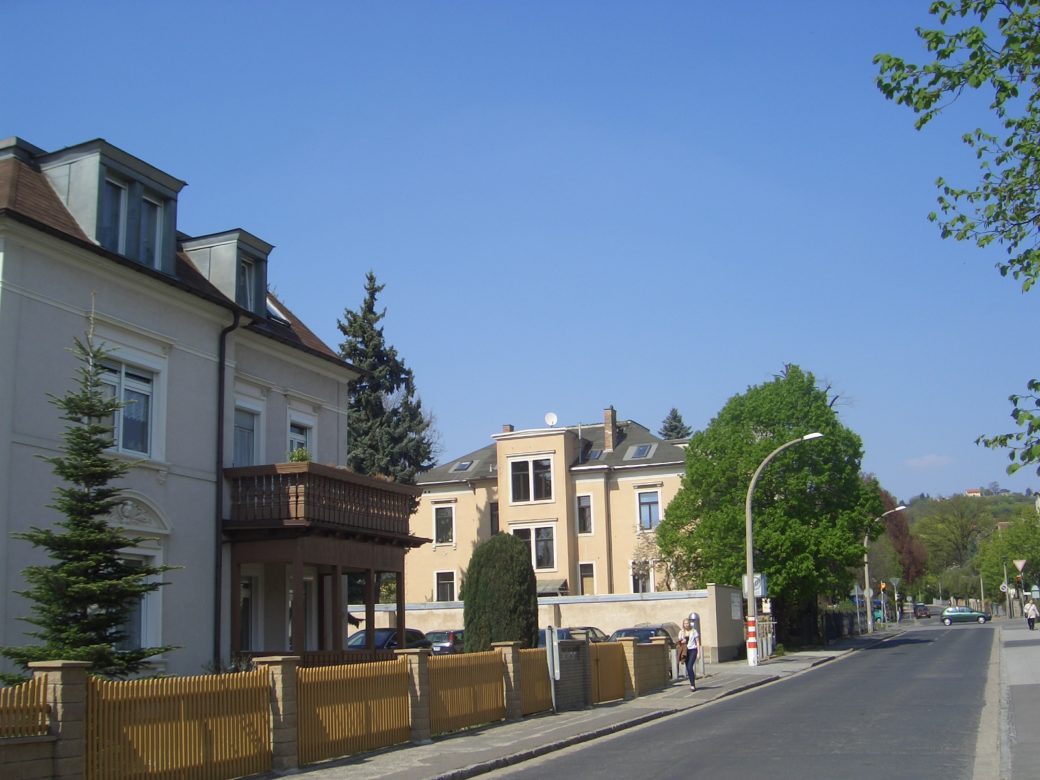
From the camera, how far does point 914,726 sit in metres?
16.7

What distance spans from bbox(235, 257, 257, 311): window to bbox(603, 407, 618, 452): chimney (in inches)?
1434

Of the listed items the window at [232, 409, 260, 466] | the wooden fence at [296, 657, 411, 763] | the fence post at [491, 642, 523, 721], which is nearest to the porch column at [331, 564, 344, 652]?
the window at [232, 409, 260, 466]

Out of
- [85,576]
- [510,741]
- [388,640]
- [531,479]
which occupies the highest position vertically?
[531,479]

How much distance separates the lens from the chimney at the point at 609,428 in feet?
192

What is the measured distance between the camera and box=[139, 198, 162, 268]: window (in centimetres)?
1984

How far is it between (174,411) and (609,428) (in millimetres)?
40594

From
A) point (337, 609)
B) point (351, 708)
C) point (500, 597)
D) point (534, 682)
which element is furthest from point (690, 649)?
point (351, 708)

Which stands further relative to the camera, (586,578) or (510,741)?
(586,578)

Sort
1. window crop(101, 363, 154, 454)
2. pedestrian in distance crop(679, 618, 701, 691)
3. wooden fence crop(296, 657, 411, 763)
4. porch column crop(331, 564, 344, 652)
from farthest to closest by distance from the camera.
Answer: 1. pedestrian in distance crop(679, 618, 701, 691)
2. porch column crop(331, 564, 344, 652)
3. window crop(101, 363, 154, 454)
4. wooden fence crop(296, 657, 411, 763)

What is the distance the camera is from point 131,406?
1877 centimetres

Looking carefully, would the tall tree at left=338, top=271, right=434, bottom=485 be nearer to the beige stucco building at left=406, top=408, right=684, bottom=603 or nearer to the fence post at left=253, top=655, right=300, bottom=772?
the beige stucco building at left=406, top=408, right=684, bottom=603

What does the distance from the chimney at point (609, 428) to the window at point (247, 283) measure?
36.4 metres

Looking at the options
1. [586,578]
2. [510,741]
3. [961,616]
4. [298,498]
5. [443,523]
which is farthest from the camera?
[961,616]

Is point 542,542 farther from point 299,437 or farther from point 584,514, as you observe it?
point 299,437
